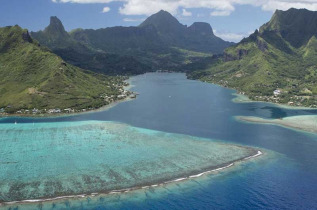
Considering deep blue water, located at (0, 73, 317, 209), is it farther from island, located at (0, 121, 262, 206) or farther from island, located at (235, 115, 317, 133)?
island, located at (0, 121, 262, 206)

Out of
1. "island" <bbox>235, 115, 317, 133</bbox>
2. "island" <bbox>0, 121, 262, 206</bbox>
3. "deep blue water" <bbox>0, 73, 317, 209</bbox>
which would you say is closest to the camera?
"deep blue water" <bbox>0, 73, 317, 209</bbox>

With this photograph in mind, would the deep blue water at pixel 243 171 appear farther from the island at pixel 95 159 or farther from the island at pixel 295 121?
the island at pixel 95 159

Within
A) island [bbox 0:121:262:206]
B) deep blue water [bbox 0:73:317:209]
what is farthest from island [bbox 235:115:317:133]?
island [bbox 0:121:262:206]

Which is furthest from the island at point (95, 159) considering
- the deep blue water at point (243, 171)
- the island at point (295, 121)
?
the island at point (295, 121)

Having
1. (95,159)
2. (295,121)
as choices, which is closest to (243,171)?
(95,159)

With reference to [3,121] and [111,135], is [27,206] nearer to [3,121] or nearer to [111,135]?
[111,135]

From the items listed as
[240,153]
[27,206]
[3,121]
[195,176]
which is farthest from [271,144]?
[3,121]

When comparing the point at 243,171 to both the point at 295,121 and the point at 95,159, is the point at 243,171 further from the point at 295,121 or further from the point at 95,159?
the point at 295,121
